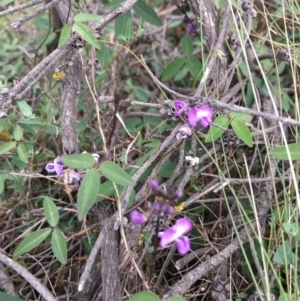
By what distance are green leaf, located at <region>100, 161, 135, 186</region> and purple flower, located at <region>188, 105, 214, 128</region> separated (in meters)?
0.20

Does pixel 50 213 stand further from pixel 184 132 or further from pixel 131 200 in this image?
pixel 184 132

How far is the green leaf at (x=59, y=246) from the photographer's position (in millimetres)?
1030

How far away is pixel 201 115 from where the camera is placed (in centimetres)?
103

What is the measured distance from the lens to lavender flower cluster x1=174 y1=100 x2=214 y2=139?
1025 millimetres

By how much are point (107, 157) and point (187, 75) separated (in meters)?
0.87

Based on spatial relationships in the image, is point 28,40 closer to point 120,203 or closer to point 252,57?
point 252,57

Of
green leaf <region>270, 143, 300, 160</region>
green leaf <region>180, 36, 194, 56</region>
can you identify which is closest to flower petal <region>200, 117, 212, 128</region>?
green leaf <region>270, 143, 300, 160</region>

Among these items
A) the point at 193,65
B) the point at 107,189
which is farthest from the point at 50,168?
the point at 193,65

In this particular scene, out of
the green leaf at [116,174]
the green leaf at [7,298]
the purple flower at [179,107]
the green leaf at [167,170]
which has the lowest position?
the green leaf at [7,298]

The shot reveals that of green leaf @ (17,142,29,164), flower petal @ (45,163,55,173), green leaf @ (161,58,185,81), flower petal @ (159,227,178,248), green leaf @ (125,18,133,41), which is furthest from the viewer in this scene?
green leaf @ (161,58,185,81)

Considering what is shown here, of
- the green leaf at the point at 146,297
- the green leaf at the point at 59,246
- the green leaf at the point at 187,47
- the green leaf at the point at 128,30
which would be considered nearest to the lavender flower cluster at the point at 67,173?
the green leaf at the point at 59,246

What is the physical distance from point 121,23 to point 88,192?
0.72 m

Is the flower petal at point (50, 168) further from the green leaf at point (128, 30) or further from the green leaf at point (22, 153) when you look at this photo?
the green leaf at point (128, 30)

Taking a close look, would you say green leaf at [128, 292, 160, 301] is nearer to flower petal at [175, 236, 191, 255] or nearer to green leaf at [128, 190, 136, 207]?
flower petal at [175, 236, 191, 255]
